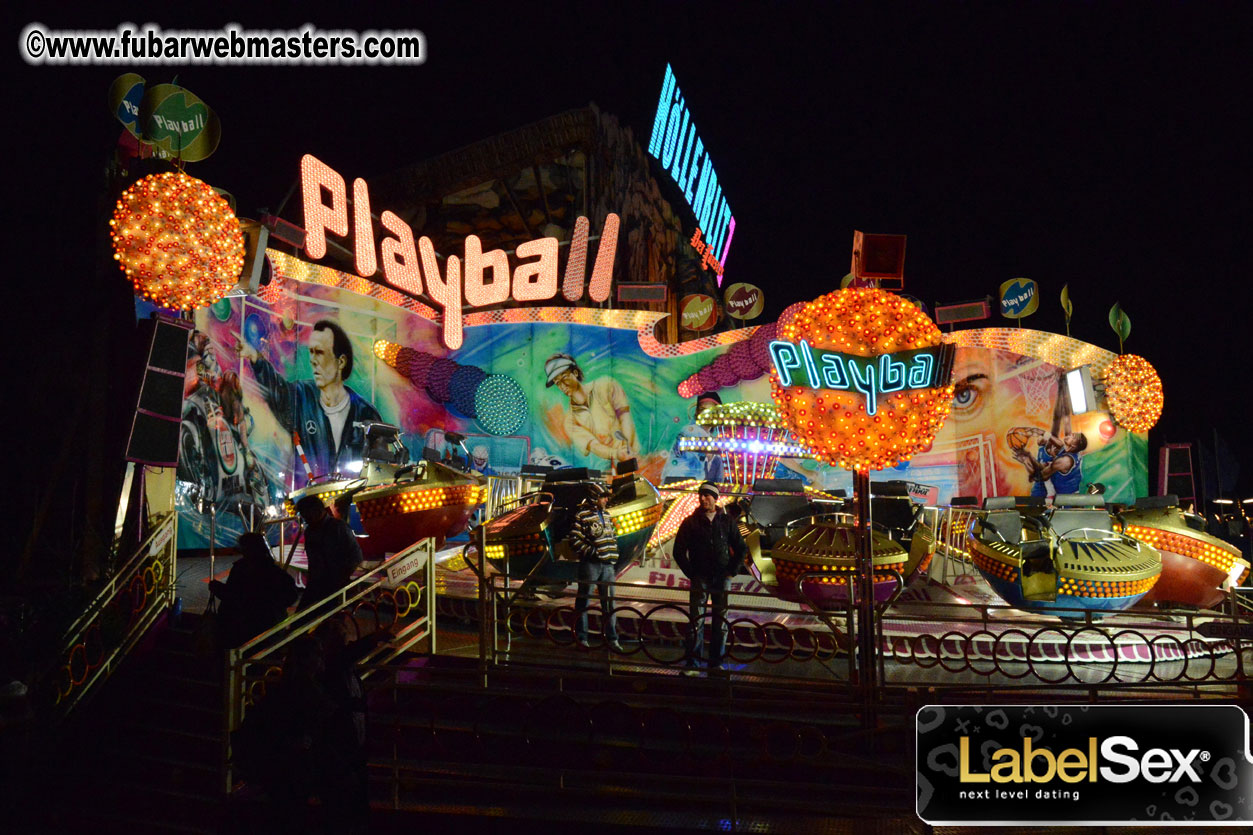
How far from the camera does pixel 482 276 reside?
1772 centimetres

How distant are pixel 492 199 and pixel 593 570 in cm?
1773

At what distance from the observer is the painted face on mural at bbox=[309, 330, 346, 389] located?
15609 mm

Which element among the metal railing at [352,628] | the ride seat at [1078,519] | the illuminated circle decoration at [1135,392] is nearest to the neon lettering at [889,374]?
the ride seat at [1078,519]

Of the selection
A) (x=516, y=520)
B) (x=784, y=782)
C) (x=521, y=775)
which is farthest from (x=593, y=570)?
(x=784, y=782)

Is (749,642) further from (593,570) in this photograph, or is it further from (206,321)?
(206,321)

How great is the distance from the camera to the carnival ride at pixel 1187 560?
29.5ft

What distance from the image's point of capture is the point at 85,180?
1070 cm

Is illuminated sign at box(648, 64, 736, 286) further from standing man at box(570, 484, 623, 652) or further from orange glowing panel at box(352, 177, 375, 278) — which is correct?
standing man at box(570, 484, 623, 652)

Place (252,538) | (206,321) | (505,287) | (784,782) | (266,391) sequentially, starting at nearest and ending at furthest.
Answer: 1. (784,782)
2. (252,538)
3. (206,321)
4. (266,391)
5. (505,287)

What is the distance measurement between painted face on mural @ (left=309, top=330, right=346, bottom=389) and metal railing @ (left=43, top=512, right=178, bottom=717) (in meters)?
7.39

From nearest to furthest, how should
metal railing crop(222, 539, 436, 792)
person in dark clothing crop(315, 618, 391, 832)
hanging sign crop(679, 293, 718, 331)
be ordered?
person in dark clothing crop(315, 618, 391, 832) → metal railing crop(222, 539, 436, 792) → hanging sign crop(679, 293, 718, 331)

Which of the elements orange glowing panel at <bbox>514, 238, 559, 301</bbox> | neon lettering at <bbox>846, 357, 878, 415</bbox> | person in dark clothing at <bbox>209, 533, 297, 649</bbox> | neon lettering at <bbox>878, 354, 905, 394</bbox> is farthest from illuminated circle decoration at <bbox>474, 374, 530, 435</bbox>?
neon lettering at <bbox>878, 354, 905, 394</bbox>

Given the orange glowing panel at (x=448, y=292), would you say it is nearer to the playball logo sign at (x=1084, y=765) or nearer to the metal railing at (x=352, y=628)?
the metal railing at (x=352, y=628)

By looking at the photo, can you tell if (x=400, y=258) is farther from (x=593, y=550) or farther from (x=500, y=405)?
(x=593, y=550)
